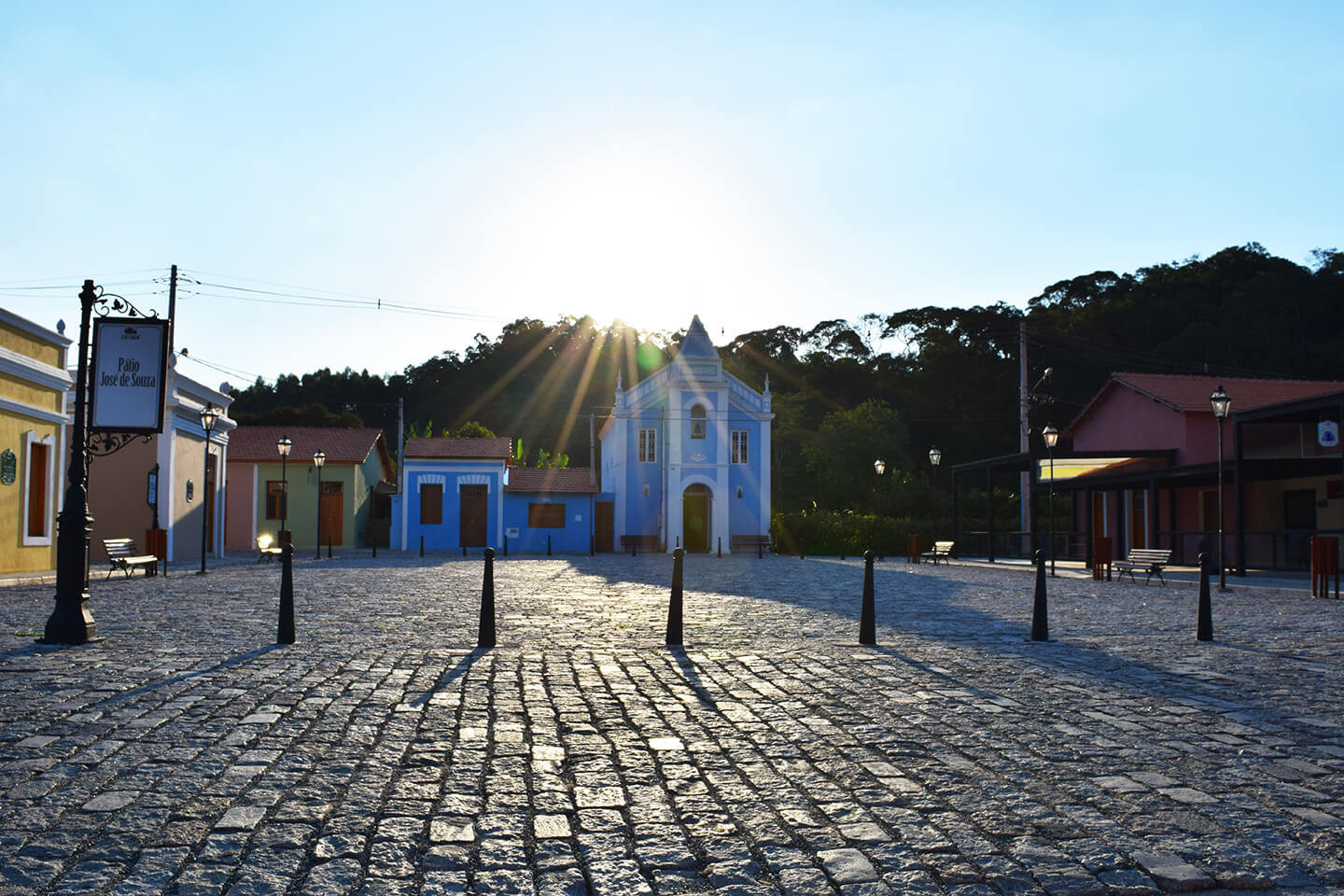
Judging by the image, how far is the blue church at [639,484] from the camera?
43.2 m

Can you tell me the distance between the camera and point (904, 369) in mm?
71375

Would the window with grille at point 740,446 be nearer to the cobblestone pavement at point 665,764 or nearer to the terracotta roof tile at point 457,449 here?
the terracotta roof tile at point 457,449

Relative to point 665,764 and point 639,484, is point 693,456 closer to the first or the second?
point 639,484

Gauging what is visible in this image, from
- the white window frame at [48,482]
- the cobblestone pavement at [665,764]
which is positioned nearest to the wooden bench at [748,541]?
the white window frame at [48,482]

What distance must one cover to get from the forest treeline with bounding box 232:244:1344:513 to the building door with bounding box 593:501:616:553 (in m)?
11.7

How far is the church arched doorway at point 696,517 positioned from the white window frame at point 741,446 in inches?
77.9

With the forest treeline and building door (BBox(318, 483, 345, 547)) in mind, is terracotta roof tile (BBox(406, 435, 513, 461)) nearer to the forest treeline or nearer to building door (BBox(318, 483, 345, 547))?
building door (BBox(318, 483, 345, 547))

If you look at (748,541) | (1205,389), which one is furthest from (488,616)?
(748,541)

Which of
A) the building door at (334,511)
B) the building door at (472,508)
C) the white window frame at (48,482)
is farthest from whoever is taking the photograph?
the building door at (334,511)

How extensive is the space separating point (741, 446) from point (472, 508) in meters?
11.9

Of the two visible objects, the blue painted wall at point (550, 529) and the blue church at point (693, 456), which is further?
the blue painted wall at point (550, 529)

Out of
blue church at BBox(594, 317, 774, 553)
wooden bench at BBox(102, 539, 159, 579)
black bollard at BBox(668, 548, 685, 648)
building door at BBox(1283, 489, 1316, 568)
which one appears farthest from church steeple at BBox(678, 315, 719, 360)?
black bollard at BBox(668, 548, 685, 648)

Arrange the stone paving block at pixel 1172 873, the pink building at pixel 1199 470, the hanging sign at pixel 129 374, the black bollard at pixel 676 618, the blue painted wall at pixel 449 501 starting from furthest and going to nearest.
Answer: the blue painted wall at pixel 449 501 → the pink building at pixel 1199 470 → the hanging sign at pixel 129 374 → the black bollard at pixel 676 618 → the stone paving block at pixel 1172 873

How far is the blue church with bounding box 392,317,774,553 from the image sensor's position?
4319 centimetres
